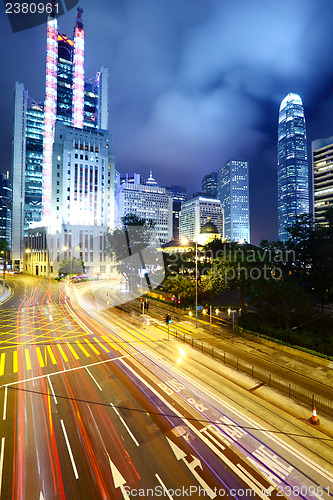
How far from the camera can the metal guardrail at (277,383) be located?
1352cm

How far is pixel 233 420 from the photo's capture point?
39.1ft

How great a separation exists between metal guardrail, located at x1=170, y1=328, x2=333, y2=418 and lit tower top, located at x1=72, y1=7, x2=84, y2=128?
125506 millimetres

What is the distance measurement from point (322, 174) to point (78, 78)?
5506 inches

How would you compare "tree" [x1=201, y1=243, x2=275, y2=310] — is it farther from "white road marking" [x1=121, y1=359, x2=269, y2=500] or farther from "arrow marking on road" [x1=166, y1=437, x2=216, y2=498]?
"arrow marking on road" [x1=166, y1=437, x2=216, y2=498]

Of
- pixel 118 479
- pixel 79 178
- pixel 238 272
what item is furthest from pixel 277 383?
pixel 79 178

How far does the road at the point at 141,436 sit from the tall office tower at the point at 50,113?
121 metres

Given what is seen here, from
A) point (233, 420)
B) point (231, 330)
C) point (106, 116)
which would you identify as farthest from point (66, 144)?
point (233, 420)

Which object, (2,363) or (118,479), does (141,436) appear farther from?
(2,363)

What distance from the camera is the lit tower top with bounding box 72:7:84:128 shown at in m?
116

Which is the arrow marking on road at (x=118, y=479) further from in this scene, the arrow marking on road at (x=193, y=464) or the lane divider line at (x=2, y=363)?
the lane divider line at (x=2, y=363)

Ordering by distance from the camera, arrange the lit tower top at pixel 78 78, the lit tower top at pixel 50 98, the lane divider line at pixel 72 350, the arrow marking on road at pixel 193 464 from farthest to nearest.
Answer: the lit tower top at pixel 78 78
the lit tower top at pixel 50 98
the lane divider line at pixel 72 350
the arrow marking on road at pixel 193 464

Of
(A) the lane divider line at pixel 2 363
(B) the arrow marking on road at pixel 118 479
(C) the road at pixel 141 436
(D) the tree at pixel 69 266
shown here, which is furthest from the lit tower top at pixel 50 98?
(B) the arrow marking on road at pixel 118 479

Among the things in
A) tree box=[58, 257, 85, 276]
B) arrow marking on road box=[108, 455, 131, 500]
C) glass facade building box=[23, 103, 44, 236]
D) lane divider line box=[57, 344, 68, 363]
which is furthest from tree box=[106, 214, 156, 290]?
glass facade building box=[23, 103, 44, 236]

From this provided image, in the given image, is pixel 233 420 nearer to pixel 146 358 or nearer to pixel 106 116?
pixel 146 358
